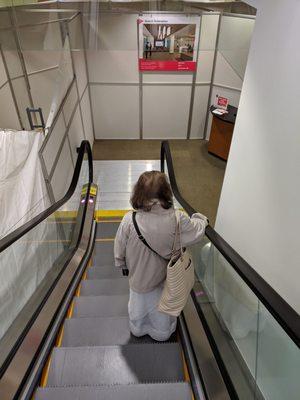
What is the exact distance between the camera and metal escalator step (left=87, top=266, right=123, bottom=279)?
3381 mm

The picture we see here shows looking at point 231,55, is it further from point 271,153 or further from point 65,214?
point 65,214

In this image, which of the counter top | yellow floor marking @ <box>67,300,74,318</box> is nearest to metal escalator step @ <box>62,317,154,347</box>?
yellow floor marking @ <box>67,300,74,318</box>

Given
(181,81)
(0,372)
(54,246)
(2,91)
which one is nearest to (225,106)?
(181,81)

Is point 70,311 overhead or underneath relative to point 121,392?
underneath

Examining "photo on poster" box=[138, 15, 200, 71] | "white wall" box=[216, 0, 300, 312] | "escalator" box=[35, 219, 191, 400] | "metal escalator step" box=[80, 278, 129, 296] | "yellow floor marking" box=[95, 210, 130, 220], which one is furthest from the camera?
"photo on poster" box=[138, 15, 200, 71]

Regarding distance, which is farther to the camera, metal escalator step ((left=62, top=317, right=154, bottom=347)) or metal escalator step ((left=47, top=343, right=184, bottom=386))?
metal escalator step ((left=62, top=317, right=154, bottom=347))

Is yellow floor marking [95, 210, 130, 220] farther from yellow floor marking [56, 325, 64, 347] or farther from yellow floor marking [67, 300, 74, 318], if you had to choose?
yellow floor marking [56, 325, 64, 347]

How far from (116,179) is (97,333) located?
14.4ft

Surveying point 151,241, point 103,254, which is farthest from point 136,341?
point 103,254

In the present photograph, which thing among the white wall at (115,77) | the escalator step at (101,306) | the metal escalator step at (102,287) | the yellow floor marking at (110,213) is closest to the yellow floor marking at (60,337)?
the escalator step at (101,306)

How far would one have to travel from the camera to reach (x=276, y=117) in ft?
6.61

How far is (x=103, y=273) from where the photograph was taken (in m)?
3.43

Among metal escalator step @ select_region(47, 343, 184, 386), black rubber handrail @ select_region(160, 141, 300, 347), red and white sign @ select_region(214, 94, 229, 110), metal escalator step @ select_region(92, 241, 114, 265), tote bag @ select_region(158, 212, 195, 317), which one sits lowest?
metal escalator step @ select_region(92, 241, 114, 265)

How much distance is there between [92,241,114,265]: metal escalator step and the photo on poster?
15.4 feet
